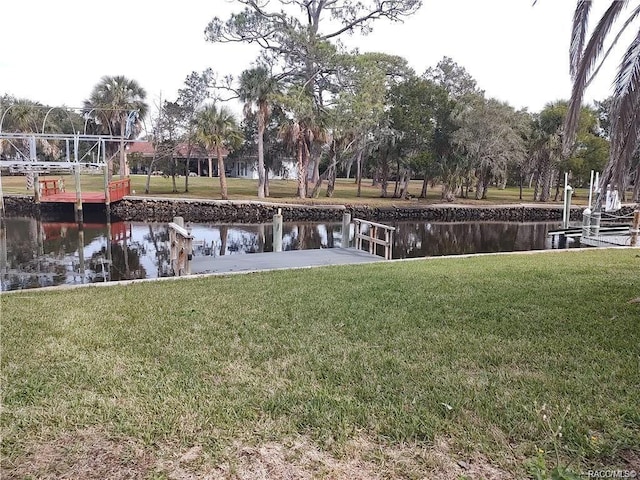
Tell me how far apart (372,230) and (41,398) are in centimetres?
1085

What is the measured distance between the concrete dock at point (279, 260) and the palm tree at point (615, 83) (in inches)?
245

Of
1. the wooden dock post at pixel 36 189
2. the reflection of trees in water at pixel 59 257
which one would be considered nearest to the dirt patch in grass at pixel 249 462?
the reflection of trees in water at pixel 59 257

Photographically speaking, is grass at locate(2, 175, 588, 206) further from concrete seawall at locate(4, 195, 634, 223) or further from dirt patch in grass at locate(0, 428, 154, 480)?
dirt patch in grass at locate(0, 428, 154, 480)

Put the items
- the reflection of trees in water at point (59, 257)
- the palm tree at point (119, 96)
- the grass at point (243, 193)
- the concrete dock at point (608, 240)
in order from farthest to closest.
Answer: the palm tree at point (119, 96) → the grass at point (243, 193) → the concrete dock at point (608, 240) → the reflection of trees in water at point (59, 257)

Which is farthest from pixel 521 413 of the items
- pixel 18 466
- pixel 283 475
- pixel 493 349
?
pixel 18 466

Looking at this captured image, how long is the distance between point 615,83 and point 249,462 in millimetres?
5279

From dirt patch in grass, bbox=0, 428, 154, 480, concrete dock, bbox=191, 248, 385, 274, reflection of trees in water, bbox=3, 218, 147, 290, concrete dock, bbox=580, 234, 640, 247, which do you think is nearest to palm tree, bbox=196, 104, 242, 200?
reflection of trees in water, bbox=3, 218, 147, 290

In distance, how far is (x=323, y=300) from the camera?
641 centimetres

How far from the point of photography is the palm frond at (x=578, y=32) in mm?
5391

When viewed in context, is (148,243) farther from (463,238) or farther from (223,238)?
(463,238)

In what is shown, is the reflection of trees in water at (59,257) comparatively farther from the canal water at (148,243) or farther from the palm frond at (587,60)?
the palm frond at (587,60)

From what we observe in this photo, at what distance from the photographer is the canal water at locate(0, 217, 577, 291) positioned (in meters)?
13.3

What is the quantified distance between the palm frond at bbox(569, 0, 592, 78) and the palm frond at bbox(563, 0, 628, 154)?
0.07m

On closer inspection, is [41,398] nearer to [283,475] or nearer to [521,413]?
[283,475]
